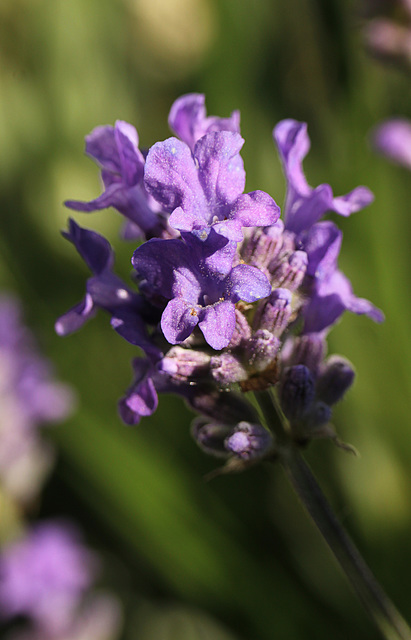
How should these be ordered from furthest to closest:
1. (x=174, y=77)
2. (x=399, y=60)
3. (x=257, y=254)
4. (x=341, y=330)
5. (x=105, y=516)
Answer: (x=174, y=77) → (x=105, y=516) → (x=341, y=330) → (x=399, y=60) → (x=257, y=254)

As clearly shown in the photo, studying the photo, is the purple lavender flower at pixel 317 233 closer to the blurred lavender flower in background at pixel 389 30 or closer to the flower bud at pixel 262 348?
the flower bud at pixel 262 348

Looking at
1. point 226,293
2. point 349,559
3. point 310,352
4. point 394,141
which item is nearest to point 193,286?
point 226,293

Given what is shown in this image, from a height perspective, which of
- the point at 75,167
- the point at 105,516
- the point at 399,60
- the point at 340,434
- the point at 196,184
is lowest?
the point at 105,516

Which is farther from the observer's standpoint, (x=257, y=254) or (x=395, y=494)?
(x=395, y=494)

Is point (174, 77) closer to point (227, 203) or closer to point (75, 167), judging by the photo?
point (75, 167)

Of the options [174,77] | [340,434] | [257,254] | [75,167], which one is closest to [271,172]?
[75,167]

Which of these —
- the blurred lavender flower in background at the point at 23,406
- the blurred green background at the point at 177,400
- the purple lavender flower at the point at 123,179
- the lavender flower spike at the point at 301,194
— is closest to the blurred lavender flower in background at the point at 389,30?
the blurred green background at the point at 177,400

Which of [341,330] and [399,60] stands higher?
[399,60]

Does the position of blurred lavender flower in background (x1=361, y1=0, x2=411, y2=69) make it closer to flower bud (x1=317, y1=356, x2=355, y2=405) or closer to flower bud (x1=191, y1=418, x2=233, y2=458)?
flower bud (x1=317, y1=356, x2=355, y2=405)
